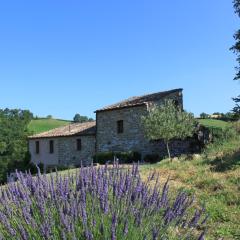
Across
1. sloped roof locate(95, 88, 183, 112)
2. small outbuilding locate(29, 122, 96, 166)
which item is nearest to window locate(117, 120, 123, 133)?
sloped roof locate(95, 88, 183, 112)

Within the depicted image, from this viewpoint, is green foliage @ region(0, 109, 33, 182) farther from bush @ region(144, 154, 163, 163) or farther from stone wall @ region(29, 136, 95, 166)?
bush @ region(144, 154, 163, 163)

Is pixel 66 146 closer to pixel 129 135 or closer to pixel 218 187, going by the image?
pixel 129 135

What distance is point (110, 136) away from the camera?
27875 mm

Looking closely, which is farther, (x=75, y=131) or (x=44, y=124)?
(x=44, y=124)

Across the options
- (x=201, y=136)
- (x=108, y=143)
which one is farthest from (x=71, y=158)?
(x=201, y=136)

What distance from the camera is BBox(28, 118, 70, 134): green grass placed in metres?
55.9

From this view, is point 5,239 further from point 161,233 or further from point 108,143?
point 108,143

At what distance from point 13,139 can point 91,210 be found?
140 ft

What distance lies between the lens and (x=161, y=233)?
307 cm

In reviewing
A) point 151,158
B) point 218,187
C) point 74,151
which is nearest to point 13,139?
point 74,151

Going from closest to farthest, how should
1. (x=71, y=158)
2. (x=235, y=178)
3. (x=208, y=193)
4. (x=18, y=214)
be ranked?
1. (x=18, y=214)
2. (x=208, y=193)
3. (x=235, y=178)
4. (x=71, y=158)

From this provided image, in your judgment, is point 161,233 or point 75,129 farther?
point 75,129

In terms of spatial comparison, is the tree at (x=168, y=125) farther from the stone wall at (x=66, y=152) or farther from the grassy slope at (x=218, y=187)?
the grassy slope at (x=218, y=187)

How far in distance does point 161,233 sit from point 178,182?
20.5 feet
